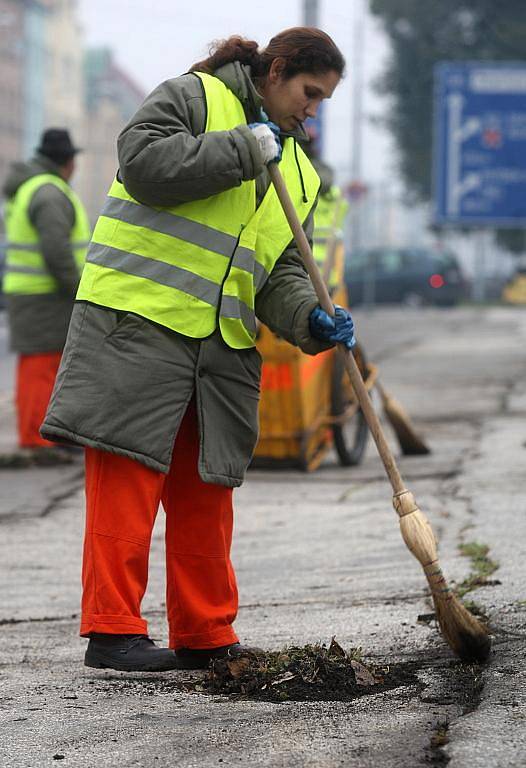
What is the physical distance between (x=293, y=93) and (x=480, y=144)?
1822 centimetres

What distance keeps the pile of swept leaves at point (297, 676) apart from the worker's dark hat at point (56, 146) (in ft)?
18.1

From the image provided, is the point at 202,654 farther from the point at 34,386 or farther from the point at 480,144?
the point at 480,144

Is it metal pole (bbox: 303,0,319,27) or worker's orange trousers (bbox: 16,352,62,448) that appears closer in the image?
worker's orange trousers (bbox: 16,352,62,448)

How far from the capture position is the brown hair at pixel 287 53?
3930mm

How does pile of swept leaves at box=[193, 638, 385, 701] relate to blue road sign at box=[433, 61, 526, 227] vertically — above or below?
Result: below

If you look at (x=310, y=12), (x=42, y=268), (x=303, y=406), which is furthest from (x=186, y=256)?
(x=310, y=12)

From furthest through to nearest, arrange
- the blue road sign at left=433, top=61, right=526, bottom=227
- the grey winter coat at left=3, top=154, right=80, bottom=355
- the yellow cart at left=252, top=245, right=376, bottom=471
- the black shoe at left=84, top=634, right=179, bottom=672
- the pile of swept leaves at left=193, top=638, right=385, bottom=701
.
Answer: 1. the blue road sign at left=433, top=61, right=526, bottom=227
2. the grey winter coat at left=3, top=154, right=80, bottom=355
3. the yellow cart at left=252, top=245, right=376, bottom=471
4. the black shoe at left=84, top=634, right=179, bottom=672
5. the pile of swept leaves at left=193, top=638, right=385, bottom=701

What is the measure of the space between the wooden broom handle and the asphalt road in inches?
19.5

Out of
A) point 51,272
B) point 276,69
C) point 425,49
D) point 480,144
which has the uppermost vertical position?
point 425,49

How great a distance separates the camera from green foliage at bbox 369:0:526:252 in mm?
37625

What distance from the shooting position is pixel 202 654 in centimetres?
403

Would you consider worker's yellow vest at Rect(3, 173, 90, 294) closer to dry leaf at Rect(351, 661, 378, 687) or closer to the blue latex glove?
the blue latex glove

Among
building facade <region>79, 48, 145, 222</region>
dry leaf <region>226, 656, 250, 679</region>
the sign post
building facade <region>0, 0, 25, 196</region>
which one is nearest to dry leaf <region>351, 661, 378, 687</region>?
dry leaf <region>226, 656, 250, 679</region>

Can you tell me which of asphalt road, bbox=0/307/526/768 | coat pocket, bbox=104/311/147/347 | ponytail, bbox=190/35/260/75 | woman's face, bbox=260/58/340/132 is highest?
ponytail, bbox=190/35/260/75
